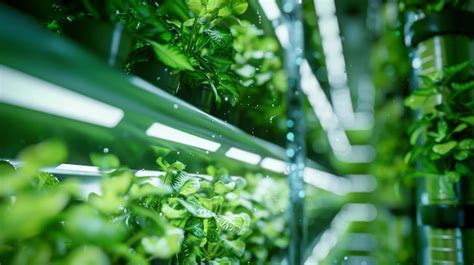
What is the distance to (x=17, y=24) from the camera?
1.95ft

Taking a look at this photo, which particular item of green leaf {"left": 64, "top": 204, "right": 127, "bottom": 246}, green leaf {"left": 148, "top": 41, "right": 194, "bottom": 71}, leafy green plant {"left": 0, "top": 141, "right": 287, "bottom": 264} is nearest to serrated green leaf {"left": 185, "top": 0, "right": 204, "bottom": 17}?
green leaf {"left": 148, "top": 41, "right": 194, "bottom": 71}

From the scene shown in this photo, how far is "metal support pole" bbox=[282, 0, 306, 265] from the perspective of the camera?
2.25 meters

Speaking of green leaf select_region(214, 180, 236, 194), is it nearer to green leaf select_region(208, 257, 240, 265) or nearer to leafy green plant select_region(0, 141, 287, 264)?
leafy green plant select_region(0, 141, 287, 264)

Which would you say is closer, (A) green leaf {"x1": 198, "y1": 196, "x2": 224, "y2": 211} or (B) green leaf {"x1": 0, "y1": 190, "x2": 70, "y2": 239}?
(B) green leaf {"x1": 0, "y1": 190, "x2": 70, "y2": 239}

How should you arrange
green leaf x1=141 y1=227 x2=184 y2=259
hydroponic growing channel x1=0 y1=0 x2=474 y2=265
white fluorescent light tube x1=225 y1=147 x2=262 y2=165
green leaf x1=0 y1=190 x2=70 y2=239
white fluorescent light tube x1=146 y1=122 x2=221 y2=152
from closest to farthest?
green leaf x1=0 y1=190 x2=70 y2=239
hydroponic growing channel x1=0 y1=0 x2=474 y2=265
green leaf x1=141 y1=227 x2=184 y2=259
white fluorescent light tube x1=146 y1=122 x2=221 y2=152
white fluorescent light tube x1=225 y1=147 x2=262 y2=165

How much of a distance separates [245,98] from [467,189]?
4.14ft

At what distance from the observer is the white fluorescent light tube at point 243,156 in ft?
5.30

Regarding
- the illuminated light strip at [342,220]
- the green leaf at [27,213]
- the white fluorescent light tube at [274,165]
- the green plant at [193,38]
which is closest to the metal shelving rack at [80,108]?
the green plant at [193,38]

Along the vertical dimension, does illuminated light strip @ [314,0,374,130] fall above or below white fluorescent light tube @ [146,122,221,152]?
above

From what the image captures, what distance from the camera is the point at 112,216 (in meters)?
0.79

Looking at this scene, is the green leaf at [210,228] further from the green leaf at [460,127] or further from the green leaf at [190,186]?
the green leaf at [460,127]

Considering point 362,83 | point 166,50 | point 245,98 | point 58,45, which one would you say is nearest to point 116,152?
point 166,50

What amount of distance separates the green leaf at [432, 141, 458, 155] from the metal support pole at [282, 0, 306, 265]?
2.64ft

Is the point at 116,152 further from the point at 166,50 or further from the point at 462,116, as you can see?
the point at 462,116
